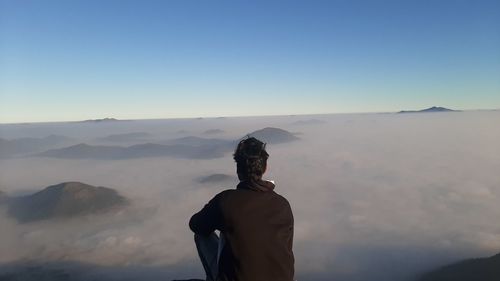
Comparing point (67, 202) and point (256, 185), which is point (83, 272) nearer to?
point (67, 202)

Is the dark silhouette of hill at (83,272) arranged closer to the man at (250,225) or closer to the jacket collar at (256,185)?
the man at (250,225)

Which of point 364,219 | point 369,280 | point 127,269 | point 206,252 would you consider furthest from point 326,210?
point 206,252

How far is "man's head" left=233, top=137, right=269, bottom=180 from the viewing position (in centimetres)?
426

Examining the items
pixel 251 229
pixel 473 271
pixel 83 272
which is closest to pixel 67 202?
pixel 83 272

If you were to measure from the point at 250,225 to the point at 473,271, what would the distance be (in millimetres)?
68280

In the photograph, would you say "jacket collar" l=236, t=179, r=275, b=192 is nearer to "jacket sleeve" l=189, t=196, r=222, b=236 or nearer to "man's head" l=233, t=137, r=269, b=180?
"man's head" l=233, t=137, r=269, b=180

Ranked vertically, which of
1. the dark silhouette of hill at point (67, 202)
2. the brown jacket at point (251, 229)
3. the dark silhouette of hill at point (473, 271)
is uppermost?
the brown jacket at point (251, 229)

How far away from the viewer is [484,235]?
137 m

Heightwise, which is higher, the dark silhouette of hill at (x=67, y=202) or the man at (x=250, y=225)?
the man at (x=250, y=225)

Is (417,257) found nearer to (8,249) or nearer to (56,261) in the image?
(56,261)

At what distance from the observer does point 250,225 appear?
4.03 metres

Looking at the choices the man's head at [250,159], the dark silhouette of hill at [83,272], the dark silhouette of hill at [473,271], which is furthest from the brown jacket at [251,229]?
the dark silhouette of hill at [83,272]

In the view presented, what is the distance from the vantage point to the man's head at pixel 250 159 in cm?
426

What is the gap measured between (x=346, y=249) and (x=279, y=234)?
13745 cm
